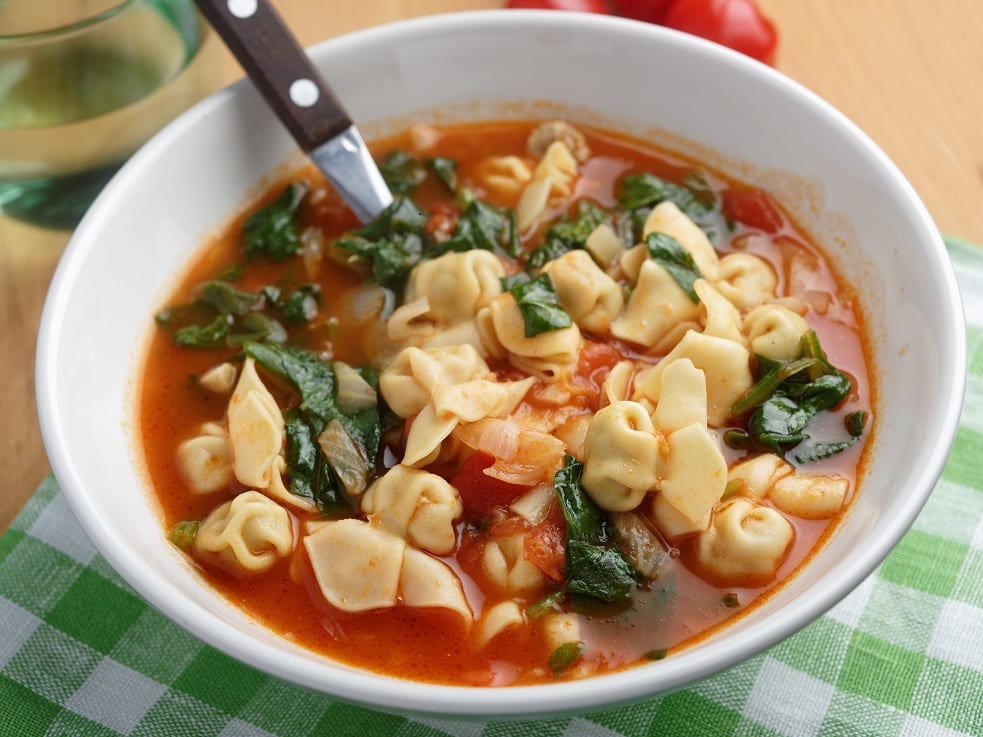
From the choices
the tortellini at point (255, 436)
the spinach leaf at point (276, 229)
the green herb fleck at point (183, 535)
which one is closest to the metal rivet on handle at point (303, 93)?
the spinach leaf at point (276, 229)

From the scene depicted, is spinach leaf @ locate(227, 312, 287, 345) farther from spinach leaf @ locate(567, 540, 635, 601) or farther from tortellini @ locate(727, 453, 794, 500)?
tortellini @ locate(727, 453, 794, 500)

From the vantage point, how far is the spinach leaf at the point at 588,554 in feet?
11.8

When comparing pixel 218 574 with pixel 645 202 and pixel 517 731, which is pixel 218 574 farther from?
pixel 645 202

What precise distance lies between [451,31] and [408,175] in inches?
26.5

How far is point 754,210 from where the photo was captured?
15.7 feet

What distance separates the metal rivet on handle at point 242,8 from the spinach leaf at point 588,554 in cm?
232

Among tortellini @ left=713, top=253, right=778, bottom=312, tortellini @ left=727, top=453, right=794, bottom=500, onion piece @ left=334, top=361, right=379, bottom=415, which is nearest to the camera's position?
tortellini @ left=727, top=453, right=794, bottom=500

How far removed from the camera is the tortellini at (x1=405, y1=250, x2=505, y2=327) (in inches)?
175

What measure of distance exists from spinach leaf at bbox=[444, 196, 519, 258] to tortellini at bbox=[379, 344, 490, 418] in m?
0.63

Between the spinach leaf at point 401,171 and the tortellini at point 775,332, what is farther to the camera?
the spinach leaf at point 401,171

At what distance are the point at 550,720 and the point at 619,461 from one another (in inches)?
35.5

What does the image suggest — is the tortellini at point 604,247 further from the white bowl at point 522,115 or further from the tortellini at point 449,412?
the tortellini at point 449,412

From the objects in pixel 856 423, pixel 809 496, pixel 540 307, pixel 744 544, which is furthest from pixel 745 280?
pixel 744 544

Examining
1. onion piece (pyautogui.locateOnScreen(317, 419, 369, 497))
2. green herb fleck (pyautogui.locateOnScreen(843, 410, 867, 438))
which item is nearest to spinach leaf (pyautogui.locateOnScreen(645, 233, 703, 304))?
green herb fleck (pyautogui.locateOnScreen(843, 410, 867, 438))
